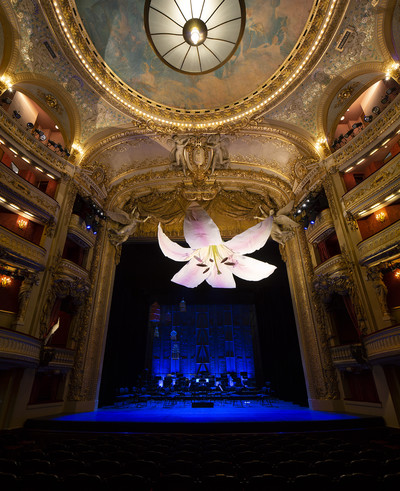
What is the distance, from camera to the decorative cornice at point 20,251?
7480 mm

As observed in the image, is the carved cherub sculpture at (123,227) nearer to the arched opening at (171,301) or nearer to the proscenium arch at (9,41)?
the arched opening at (171,301)

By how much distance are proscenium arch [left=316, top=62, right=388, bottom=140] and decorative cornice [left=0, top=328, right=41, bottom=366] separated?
12412 millimetres

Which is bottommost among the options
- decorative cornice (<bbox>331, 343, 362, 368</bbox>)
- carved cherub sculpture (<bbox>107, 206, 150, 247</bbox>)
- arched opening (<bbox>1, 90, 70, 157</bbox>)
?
decorative cornice (<bbox>331, 343, 362, 368</bbox>)

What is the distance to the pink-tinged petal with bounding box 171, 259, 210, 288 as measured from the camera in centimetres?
955

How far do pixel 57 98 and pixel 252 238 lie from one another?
30.1 feet

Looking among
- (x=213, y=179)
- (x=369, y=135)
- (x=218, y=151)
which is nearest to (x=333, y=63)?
(x=369, y=135)

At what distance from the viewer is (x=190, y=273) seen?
9.59m

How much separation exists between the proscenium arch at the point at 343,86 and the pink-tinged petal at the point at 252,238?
17.7 feet

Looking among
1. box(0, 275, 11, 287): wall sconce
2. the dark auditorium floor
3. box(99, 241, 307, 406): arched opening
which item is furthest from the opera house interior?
the dark auditorium floor

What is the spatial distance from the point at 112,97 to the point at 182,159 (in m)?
3.81

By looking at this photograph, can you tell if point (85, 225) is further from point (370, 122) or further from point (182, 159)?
point (370, 122)

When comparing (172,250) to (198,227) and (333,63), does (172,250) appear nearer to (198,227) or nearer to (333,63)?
(198,227)

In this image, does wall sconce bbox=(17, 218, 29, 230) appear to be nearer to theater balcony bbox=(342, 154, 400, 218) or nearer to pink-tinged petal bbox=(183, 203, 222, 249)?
pink-tinged petal bbox=(183, 203, 222, 249)

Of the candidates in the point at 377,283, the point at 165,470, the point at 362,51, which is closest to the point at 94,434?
the point at 165,470
